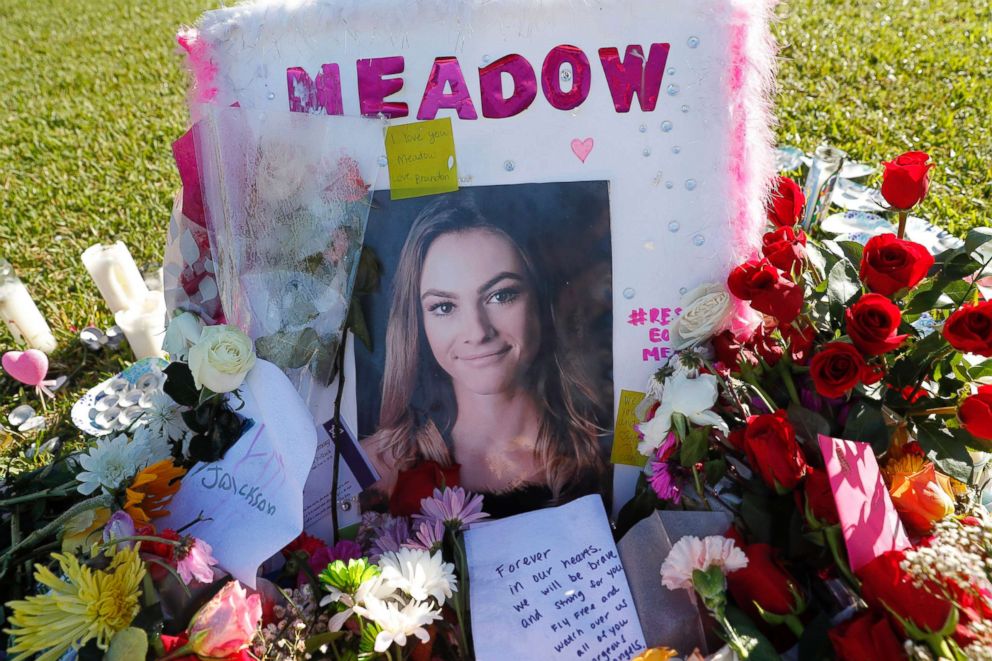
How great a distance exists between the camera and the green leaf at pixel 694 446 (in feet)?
4.01

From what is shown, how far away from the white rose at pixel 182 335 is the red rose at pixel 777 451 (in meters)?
1.03

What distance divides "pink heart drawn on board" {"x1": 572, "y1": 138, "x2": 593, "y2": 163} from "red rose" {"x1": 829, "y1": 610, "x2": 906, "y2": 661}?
849mm

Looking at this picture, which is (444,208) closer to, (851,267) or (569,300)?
(569,300)

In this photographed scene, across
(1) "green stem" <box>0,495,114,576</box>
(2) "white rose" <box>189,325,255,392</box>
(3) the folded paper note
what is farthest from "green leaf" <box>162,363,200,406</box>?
(3) the folded paper note

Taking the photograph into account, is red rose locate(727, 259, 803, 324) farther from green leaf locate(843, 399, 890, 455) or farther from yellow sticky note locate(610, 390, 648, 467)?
yellow sticky note locate(610, 390, 648, 467)

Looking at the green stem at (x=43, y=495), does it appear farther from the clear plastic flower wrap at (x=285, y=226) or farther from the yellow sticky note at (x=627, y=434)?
the yellow sticky note at (x=627, y=434)

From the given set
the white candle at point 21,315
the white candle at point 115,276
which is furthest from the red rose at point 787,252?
the white candle at point 21,315

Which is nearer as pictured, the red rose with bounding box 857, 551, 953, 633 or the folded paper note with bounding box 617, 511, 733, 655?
the red rose with bounding box 857, 551, 953, 633

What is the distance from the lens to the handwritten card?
4.09ft

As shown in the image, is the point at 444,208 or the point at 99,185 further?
the point at 99,185

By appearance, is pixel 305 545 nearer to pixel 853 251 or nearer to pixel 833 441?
pixel 833 441

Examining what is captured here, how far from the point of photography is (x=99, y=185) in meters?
3.24

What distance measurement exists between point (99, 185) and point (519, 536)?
277 cm

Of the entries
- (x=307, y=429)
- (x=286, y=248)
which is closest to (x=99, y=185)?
(x=286, y=248)
